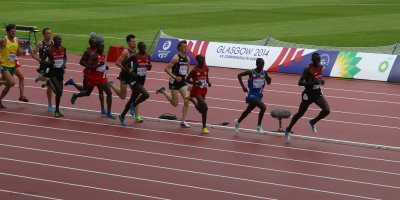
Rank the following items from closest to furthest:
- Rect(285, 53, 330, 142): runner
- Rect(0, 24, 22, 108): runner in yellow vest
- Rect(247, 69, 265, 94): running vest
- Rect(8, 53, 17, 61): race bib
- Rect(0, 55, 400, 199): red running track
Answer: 1. Rect(0, 55, 400, 199): red running track
2. Rect(285, 53, 330, 142): runner
3. Rect(247, 69, 265, 94): running vest
4. Rect(0, 24, 22, 108): runner in yellow vest
5. Rect(8, 53, 17, 61): race bib

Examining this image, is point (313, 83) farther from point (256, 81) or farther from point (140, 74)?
point (140, 74)

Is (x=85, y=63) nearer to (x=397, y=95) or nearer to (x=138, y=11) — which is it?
(x=397, y=95)

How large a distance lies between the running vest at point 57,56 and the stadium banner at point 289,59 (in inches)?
364

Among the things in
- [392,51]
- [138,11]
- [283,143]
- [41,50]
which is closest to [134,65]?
[41,50]

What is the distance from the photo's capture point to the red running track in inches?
480

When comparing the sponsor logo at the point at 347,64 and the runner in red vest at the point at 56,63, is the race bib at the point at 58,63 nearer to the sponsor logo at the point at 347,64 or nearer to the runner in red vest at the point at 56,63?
the runner in red vest at the point at 56,63

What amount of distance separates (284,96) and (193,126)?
4.58 metres

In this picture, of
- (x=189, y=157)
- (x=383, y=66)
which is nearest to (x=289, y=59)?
(x=383, y=66)

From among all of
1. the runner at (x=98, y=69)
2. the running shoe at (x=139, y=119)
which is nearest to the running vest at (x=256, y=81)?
the running shoe at (x=139, y=119)

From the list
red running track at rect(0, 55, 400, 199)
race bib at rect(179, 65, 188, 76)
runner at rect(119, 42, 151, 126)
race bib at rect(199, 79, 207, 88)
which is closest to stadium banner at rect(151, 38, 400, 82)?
red running track at rect(0, 55, 400, 199)

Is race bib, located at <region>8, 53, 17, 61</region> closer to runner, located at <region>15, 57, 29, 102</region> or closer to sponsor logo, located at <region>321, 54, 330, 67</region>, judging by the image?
runner, located at <region>15, 57, 29, 102</region>

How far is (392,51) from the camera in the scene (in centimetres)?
2452

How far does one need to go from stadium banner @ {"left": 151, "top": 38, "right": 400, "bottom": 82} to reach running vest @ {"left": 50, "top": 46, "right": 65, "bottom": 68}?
30.3 feet

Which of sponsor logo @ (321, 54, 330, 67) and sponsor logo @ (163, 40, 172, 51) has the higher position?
sponsor logo @ (321, 54, 330, 67)
